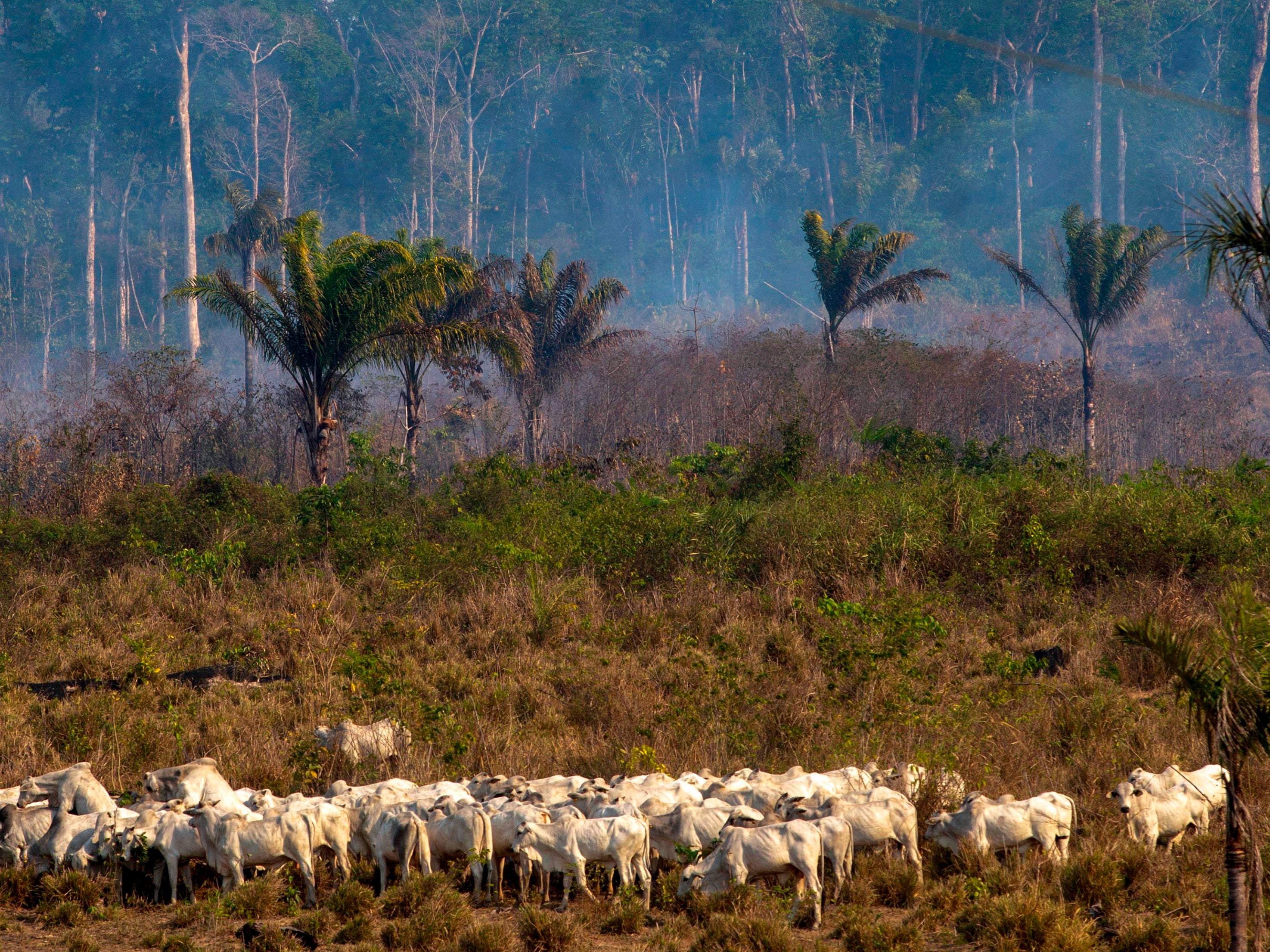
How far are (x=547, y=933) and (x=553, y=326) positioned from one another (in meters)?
23.2

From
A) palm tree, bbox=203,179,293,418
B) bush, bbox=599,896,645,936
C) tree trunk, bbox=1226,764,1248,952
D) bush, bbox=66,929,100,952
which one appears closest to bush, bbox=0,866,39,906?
bush, bbox=66,929,100,952

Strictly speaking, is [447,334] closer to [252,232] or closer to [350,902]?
[350,902]

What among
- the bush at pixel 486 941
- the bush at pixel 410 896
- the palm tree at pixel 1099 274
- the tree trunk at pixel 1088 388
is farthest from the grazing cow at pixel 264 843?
the tree trunk at pixel 1088 388

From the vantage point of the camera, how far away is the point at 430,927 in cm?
468

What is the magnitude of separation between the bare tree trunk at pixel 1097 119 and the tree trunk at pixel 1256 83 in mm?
6013

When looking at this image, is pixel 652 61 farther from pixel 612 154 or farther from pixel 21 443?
pixel 21 443

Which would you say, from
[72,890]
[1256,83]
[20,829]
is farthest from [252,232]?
[1256,83]

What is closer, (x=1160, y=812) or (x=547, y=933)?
(x=547, y=933)

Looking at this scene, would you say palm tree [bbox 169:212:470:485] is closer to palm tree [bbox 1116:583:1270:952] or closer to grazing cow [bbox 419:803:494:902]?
grazing cow [bbox 419:803:494:902]

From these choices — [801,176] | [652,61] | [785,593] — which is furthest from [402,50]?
[785,593]

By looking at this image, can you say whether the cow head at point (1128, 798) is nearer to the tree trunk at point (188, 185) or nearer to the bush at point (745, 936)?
the bush at point (745, 936)

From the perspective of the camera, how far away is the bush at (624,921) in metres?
4.79

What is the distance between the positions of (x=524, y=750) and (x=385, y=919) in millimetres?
2098

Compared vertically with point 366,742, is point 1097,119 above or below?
above
